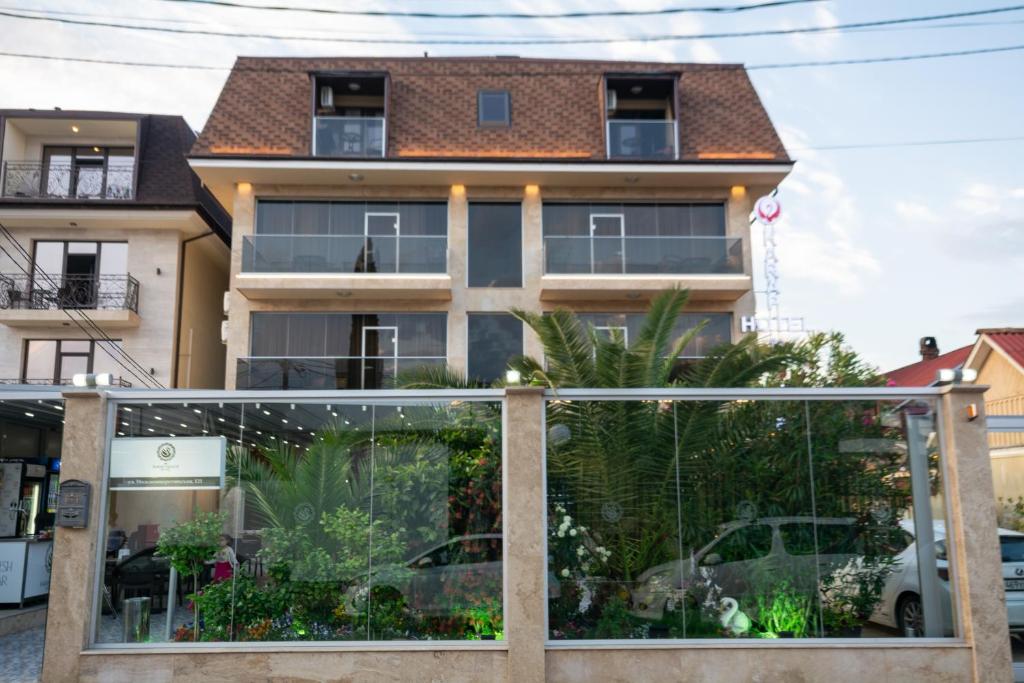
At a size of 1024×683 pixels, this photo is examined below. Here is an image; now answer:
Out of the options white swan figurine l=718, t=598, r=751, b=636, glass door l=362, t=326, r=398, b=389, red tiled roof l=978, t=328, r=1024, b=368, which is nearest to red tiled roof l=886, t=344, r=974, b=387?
red tiled roof l=978, t=328, r=1024, b=368

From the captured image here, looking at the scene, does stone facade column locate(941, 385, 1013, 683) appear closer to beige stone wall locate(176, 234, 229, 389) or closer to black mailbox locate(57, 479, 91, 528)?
black mailbox locate(57, 479, 91, 528)

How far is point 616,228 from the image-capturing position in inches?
877

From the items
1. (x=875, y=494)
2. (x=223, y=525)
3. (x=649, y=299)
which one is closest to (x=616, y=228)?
(x=649, y=299)

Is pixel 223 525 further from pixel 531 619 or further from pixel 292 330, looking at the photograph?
pixel 292 330

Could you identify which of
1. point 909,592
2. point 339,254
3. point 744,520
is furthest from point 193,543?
point 339,254

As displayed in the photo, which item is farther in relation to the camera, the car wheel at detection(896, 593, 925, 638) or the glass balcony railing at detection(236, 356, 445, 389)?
the glass balcony railing at detection(236, 356, 445, 389)

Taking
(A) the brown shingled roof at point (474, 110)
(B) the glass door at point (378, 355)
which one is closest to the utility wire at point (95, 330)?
(A) the brown shingled roof at point (474, 110)

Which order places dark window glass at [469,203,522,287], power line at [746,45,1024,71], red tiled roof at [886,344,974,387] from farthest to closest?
red tiled roof at [886,344,974,387] < dark window glass at [469,203,522,287] < power line at [746,45,1024,71]

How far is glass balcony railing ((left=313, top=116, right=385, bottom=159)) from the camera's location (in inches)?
861

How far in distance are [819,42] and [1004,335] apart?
15.0 metres

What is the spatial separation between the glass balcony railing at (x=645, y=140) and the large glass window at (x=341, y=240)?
4924 millimetres

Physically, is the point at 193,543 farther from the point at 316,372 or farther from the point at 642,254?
the point at 642,254

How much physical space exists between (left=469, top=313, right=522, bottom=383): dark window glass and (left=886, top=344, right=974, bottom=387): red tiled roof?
673 inches

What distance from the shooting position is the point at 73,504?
9.21m
